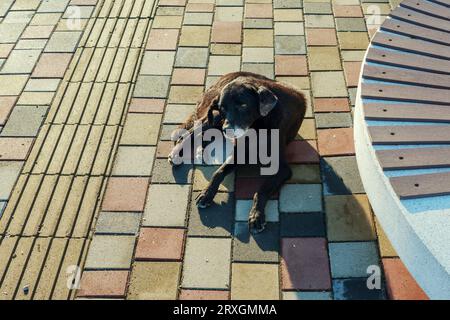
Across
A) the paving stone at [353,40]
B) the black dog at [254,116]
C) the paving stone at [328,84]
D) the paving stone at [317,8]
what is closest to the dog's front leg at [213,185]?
the black dog at [254,116]

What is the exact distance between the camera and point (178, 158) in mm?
4840

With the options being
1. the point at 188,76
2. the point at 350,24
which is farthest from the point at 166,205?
the point at 350,24

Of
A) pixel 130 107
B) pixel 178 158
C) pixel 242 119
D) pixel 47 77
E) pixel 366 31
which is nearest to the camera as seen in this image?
pixel 242 119

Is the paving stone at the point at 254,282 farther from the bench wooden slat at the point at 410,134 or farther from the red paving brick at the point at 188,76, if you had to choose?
the red paving brick at the point at 188,76

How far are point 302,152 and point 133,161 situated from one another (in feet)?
5.31

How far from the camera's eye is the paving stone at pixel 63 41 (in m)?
6.32

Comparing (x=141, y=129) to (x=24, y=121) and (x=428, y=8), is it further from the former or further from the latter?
(x=428, y=8)

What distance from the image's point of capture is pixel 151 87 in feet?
18.7

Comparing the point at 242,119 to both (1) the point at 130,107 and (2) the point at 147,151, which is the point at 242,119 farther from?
(1) the point at 130,107

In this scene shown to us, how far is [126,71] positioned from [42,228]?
232 cm

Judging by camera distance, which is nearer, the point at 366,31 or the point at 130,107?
the point at 130,107

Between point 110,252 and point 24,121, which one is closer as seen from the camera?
point 110,252

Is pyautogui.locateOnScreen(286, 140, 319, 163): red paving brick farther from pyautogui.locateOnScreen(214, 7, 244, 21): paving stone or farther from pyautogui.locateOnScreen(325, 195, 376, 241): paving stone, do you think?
pyautogui.locateOnScreen(214, 7, 244, 21): paving stone
